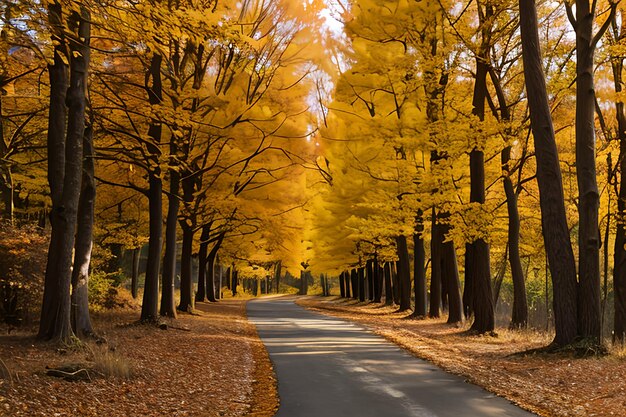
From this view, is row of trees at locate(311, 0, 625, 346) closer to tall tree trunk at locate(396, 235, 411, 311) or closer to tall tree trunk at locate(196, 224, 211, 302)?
tall tree trunk at locate(396, 235, 411, 311)

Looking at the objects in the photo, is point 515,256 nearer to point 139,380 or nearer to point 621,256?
point 621,256

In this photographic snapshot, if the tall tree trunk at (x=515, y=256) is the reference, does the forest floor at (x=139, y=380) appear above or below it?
below

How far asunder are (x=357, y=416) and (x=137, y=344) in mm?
6740

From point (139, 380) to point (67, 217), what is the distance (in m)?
3.63

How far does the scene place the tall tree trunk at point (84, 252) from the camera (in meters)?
11.0

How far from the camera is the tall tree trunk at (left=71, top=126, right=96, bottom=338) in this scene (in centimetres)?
1102

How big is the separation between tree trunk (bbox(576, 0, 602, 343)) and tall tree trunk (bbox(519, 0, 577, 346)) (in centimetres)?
21

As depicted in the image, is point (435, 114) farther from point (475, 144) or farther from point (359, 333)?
point (359, 333)

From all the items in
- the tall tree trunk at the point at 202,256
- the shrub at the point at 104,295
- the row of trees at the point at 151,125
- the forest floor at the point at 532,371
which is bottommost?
the forest floor at the point at 532,371

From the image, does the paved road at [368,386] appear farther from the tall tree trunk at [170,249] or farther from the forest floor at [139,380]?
the tall tree trunk at [170,249]

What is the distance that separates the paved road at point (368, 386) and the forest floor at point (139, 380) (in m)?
0.43

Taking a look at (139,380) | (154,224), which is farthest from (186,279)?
(139,380)

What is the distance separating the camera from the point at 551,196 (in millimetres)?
11945

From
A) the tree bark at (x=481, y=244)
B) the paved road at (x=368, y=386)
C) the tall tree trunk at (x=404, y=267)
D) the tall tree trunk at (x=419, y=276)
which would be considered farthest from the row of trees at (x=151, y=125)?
the tree bark at (x=481, y=244)
